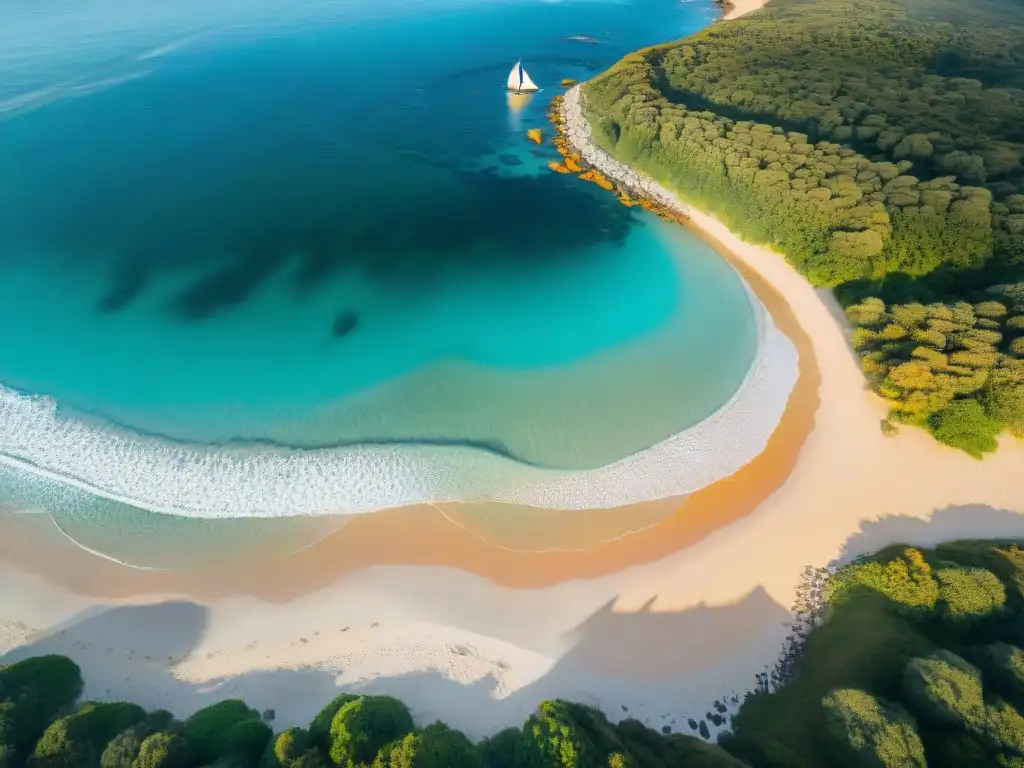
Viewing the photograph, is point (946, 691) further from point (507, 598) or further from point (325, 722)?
point (325, 722)

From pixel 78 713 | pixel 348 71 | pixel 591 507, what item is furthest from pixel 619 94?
pixel 78 713

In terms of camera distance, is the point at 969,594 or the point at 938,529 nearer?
the point at 969,594

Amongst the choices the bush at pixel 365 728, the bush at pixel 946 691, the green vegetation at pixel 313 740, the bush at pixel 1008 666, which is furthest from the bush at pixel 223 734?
the bush at pixel 1008 666

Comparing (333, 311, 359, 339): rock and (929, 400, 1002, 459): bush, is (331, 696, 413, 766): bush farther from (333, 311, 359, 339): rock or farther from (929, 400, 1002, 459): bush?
(929, 400, 1002, 459): bush

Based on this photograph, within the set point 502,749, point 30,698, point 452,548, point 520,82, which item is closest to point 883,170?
point 452,548

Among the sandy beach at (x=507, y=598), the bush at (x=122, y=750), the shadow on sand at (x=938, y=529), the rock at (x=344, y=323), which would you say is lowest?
the shadow on sand at (x=938, y=529)

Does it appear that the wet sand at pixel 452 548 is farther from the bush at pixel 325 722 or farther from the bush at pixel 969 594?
the bush at pixel 969 594
